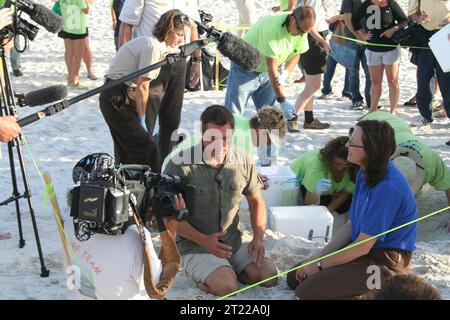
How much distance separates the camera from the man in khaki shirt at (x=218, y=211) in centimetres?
380

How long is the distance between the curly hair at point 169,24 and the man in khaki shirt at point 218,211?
96cm

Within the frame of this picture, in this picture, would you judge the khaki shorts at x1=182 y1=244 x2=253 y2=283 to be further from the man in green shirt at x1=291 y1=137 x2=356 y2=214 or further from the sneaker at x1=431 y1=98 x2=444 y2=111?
the sneaker at x1=431 y1=98 x2=444 y2=111

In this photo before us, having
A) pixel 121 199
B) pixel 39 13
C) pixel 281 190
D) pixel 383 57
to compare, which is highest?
pixel 39 13

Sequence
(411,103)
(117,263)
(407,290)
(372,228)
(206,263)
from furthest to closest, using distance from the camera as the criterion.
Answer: (411,103), (206,263), (372,228), (117,263), (407,290)

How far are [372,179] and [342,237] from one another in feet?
1.53

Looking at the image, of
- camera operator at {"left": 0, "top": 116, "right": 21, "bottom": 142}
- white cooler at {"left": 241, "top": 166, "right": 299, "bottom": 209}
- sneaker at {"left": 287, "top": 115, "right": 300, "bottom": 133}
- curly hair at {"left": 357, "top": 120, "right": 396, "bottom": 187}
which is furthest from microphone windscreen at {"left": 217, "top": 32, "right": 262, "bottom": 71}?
sneaker at {"left": 287, "top": 115, "right": 300, "bottom": 133}

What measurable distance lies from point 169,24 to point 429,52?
319 cm

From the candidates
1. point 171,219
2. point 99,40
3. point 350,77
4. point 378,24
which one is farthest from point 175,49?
point 99,40

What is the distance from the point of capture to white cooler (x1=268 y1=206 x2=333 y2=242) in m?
4.60

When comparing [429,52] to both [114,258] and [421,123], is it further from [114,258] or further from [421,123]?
[114,258]

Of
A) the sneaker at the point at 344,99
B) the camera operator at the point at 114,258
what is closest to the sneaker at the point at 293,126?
the sneaker at the point at 344,99

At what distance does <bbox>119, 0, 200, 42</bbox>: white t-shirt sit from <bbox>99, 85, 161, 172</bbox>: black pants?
0.91 metres

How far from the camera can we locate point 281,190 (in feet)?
16.5

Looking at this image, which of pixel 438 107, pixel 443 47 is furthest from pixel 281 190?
pixel 438 107
